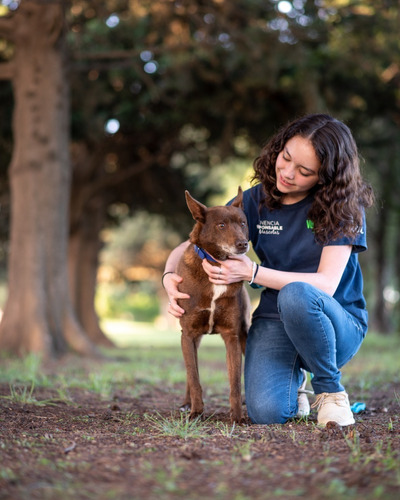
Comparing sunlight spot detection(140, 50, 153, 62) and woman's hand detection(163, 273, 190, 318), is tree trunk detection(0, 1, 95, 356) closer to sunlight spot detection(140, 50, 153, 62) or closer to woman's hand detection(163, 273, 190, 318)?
sunlight spot detection(140, 50, 153, 62)

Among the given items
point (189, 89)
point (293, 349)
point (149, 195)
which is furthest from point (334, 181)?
point (149, 195)

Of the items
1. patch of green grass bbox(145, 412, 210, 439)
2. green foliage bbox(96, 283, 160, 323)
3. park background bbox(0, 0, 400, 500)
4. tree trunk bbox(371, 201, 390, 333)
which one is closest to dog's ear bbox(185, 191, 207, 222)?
park background bbox(0, 0, 400, 500)

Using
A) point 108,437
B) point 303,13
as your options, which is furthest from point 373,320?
point 108,437

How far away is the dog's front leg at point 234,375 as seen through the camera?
400 centimetres

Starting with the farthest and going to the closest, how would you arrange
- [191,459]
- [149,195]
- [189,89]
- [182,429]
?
[149,195], [189,89], [182,429], [191,459]

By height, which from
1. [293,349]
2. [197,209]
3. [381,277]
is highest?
[197,209]

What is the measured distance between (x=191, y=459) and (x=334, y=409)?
4.58ft

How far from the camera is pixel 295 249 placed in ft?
14.3

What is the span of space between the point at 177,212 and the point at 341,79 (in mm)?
5729

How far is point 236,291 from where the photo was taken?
161 inches

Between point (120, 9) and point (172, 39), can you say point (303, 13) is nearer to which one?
point (172, 39)

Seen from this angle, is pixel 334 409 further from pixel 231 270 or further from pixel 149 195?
pixel 149 195

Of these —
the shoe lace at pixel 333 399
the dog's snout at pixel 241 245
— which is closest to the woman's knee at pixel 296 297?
the dog's snout at pixel 241 245

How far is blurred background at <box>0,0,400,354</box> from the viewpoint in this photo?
444 inches
